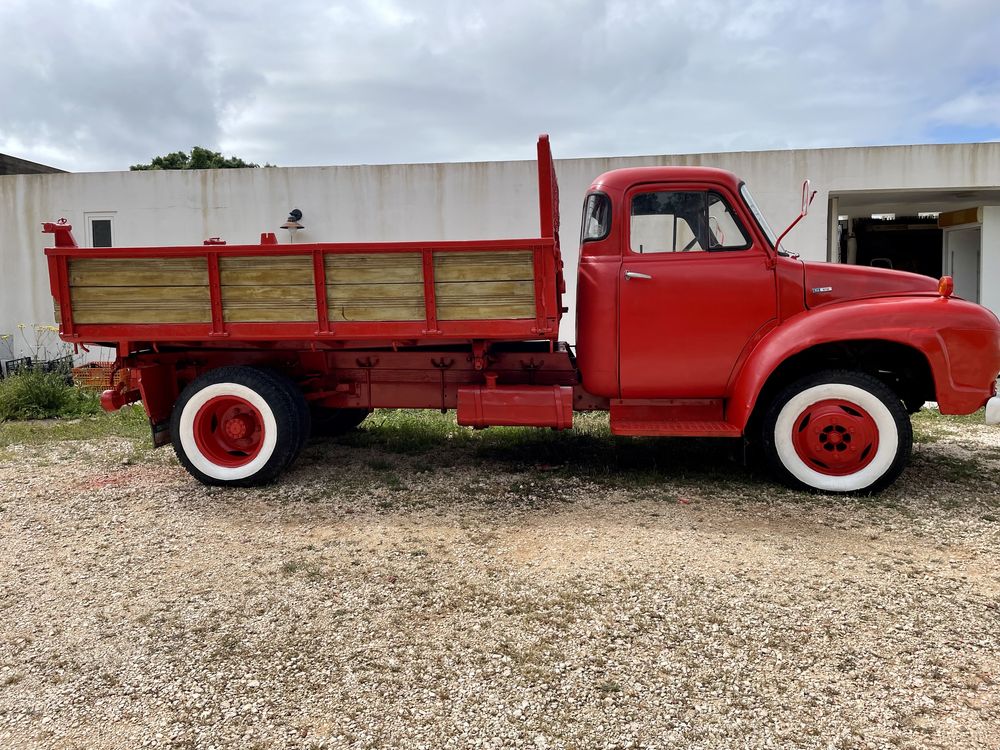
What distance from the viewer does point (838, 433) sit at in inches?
194

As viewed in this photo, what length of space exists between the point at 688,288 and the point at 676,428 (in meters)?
0.96

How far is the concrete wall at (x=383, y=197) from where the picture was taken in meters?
10.4

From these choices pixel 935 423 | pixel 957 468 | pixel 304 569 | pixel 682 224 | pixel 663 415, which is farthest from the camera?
pixel 935 423

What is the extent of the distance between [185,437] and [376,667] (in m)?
3.17

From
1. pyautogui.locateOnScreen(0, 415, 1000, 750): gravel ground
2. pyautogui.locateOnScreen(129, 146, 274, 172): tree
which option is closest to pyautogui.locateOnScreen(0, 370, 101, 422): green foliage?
pyautogui.locateOnScreen(0, 415, 1000, 750): gravel ground

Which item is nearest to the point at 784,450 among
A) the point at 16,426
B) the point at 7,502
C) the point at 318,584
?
the point at 318,584

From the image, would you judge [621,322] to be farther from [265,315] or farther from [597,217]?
[265,315]

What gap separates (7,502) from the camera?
17.0 feet

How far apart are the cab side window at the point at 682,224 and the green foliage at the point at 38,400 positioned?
7.02m

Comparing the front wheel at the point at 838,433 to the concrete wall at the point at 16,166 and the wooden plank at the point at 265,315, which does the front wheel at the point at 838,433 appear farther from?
the concrete wall at the point at 16,166

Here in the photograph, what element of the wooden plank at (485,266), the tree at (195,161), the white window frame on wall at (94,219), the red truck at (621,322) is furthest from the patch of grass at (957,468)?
the tree at (195,161)

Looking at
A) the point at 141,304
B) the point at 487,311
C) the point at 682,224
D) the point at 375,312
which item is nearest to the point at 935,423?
the point at 682,224

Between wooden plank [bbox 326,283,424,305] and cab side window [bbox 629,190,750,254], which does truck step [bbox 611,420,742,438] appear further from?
wooden plank [bbox 326,283,424,305]

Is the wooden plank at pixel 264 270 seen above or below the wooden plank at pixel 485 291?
above
